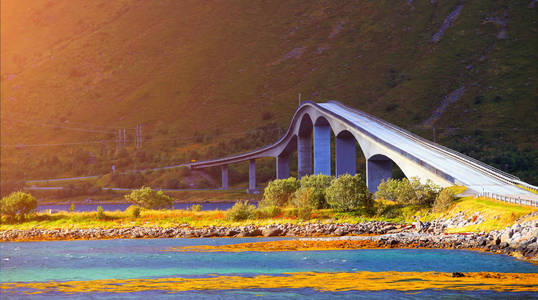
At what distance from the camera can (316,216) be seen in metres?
62.4

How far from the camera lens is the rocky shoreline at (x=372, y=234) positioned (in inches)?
1590

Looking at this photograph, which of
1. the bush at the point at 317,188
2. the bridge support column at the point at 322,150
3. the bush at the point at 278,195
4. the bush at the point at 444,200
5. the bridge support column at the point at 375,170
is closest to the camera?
the bush at the point at 444,200

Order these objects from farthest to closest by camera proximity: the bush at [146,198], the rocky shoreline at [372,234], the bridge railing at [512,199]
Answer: the bush at [146,198]
the bridge railing at [512,199]
the rocky shoreline at [372,234]

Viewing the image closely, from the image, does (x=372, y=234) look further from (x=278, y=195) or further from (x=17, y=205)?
(x=17, y=205)

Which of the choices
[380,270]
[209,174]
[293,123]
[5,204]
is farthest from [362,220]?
[209,174]

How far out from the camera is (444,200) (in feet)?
177

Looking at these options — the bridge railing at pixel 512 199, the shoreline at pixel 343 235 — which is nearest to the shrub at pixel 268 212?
the shoreline at pixel 343 235

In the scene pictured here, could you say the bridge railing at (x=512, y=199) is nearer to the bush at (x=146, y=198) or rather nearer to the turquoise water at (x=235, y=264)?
the turquoise water at (x=235, y=264)

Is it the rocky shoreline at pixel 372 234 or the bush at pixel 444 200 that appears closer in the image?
the rocky shoreline at pixel 372 234

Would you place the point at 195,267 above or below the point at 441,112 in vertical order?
below

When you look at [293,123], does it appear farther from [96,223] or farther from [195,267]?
[195,267]

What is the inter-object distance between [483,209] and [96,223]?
125 feet

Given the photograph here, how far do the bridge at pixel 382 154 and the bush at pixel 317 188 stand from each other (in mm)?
8238

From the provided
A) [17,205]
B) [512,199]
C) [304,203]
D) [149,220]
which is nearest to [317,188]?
[304,203]
